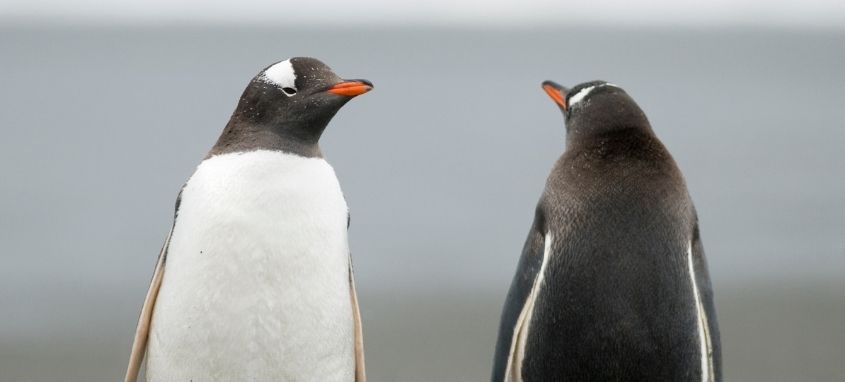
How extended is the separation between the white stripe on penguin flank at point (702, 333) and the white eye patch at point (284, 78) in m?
1.08

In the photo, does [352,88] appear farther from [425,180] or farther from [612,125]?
[425,180]

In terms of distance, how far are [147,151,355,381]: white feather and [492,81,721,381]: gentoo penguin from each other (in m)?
0.53

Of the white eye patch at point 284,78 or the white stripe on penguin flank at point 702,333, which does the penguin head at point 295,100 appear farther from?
the white stripe on penguin flank at point 702,333

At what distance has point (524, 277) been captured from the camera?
2.61 metres

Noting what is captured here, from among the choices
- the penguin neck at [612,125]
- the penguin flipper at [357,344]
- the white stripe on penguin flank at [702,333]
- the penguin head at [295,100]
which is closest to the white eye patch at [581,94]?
the penguin neck at [612,125]

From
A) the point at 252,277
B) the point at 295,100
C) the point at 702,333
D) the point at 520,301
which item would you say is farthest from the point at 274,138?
the point at 702,333

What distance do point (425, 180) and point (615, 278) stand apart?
5246 millimetres

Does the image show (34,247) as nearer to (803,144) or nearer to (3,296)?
(3,296)

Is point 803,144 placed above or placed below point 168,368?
above

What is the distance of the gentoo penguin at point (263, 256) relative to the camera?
2445mm

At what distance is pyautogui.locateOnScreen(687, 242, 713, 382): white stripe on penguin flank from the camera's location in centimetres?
248

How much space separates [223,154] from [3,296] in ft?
10.3

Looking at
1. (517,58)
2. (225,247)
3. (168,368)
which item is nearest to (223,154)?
(225,247)

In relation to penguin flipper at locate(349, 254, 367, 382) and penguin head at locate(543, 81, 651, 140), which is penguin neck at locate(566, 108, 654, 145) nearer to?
penguin head at locate(543, 81, 651, 140)
